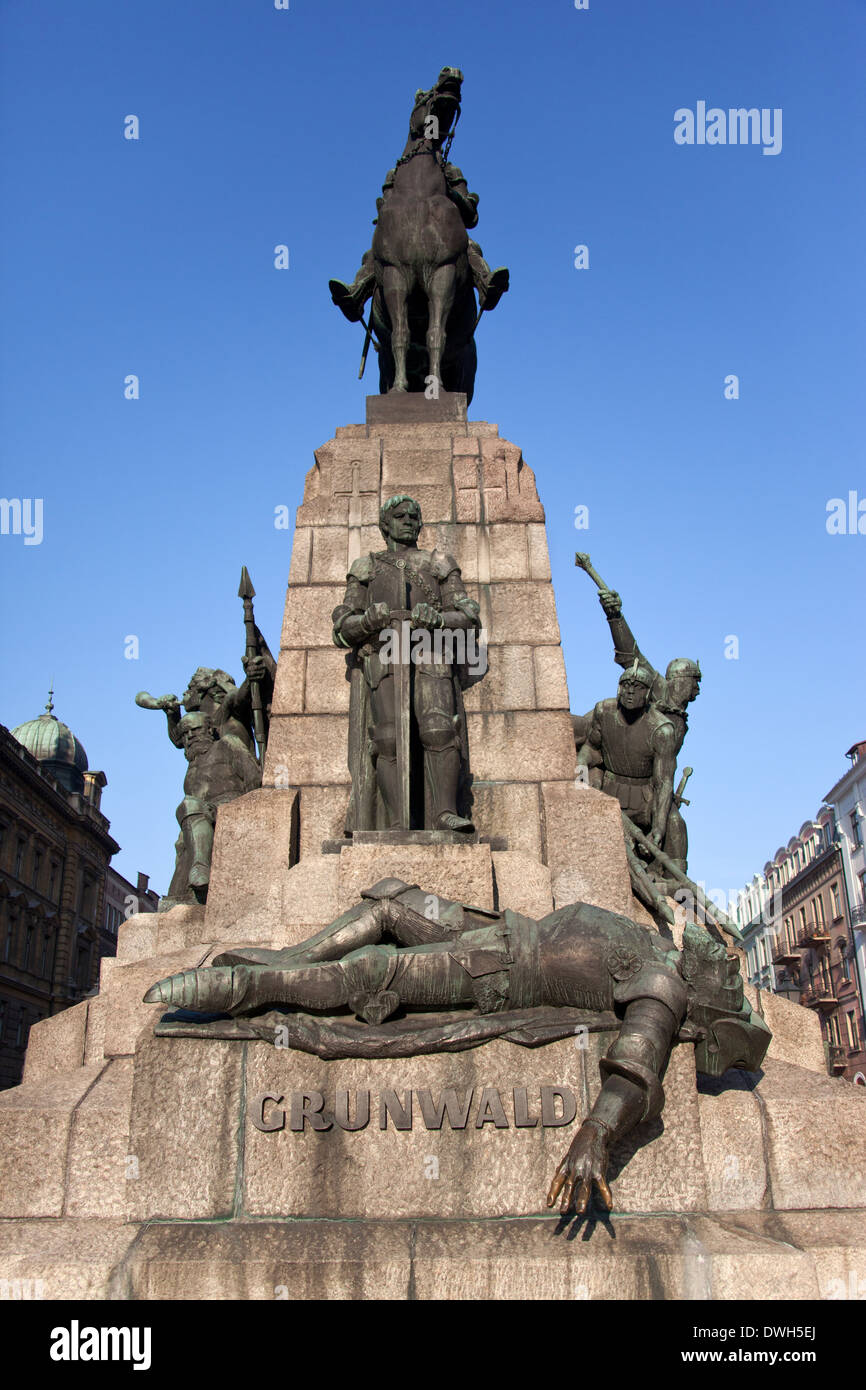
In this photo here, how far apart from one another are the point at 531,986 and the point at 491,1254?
1264mm

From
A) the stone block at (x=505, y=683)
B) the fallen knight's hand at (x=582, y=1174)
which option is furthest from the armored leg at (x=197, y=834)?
A: the fallen knight's hand at (x=582, y=1174)

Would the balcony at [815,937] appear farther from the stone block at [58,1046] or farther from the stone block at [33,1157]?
the stone block at [33,1157]

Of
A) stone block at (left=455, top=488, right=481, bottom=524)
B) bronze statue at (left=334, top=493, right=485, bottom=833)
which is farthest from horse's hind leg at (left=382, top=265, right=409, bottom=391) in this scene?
bronze statue at (left=334, top=493, right=485, bottom=833)

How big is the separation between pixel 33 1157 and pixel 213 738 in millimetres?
4633

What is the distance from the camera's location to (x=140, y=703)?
1030cm

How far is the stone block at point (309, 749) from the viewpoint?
8820 mm

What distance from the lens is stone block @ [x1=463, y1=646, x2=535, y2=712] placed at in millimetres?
9109

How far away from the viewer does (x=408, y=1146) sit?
5.09 meters

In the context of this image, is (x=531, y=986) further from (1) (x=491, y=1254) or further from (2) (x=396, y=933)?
(1) (x=491, y=1254)

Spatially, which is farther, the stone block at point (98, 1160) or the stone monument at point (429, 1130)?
the stone block at point (98, 1160)

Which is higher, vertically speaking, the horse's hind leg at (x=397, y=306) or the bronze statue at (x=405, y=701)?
the horse's hind leg at (x=397, y=306)

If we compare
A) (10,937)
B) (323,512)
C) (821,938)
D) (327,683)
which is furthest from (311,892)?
(821,938)

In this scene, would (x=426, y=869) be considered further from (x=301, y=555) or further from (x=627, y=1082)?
(x=301, y=555)

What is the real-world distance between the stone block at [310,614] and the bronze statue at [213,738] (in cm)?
39
